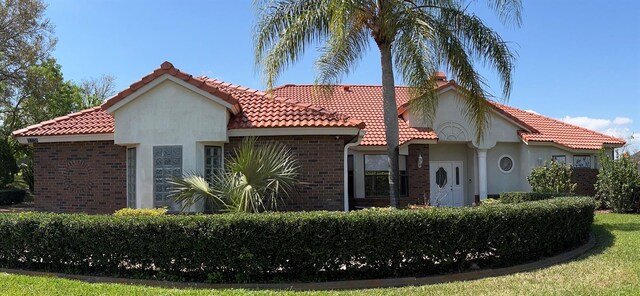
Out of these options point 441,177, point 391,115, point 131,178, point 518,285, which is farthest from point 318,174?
point 441,177

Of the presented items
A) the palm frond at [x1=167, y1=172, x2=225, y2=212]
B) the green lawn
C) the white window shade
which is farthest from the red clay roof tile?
the green lawn

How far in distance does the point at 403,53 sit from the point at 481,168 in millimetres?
11001

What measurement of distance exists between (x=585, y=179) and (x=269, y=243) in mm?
18958

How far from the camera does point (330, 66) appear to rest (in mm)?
13539

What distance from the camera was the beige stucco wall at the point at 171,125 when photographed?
12742mm

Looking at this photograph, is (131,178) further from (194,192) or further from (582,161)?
(582,161)

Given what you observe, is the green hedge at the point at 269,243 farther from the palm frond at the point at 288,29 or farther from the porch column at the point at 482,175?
the porch column at the point at 482,175

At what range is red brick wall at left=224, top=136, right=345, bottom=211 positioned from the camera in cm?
1289

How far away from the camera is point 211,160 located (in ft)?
42.9

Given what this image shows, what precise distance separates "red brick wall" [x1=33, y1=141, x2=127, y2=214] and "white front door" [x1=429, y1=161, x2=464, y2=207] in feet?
41.7

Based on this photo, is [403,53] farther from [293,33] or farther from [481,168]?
[481,168]

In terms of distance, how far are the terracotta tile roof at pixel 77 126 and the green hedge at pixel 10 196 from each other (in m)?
16.5

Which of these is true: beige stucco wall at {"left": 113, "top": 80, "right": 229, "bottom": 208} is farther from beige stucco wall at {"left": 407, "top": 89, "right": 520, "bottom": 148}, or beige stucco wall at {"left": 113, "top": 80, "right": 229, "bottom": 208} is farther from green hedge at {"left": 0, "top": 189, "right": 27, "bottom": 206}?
green hedge at {"left": 0, "top": 189, "right": 27, "bottom": 206}

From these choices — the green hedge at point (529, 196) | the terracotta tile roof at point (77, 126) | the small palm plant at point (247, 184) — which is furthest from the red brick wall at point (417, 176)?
the terracotta tile roof at point (77, 126)
